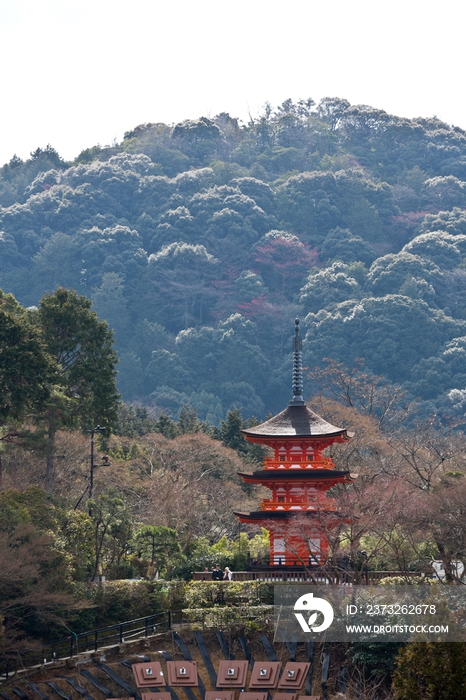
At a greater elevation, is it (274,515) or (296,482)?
(296,482)

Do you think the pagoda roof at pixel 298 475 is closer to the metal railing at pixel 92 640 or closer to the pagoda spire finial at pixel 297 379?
the pagoda spire finial at pixel 297 379

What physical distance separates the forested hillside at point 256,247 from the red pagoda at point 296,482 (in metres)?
59.0

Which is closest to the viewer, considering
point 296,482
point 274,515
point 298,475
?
point 274,515

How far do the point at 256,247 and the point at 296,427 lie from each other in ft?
298

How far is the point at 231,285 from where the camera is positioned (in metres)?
128

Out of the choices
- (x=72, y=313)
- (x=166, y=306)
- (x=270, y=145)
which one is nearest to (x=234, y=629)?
(x=72, y=313)

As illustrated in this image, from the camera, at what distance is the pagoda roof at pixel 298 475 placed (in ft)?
135

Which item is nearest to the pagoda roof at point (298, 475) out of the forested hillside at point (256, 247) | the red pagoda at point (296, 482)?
the red pagoda at point (296, 482)

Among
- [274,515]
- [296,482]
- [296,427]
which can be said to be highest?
[296,427]

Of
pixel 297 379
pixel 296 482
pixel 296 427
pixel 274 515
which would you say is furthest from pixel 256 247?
pixel 274 515

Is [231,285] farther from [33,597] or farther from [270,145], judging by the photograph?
[33,597]

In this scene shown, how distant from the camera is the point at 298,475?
41469mm

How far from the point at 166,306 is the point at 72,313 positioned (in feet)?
253

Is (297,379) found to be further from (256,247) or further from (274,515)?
(256,247)
